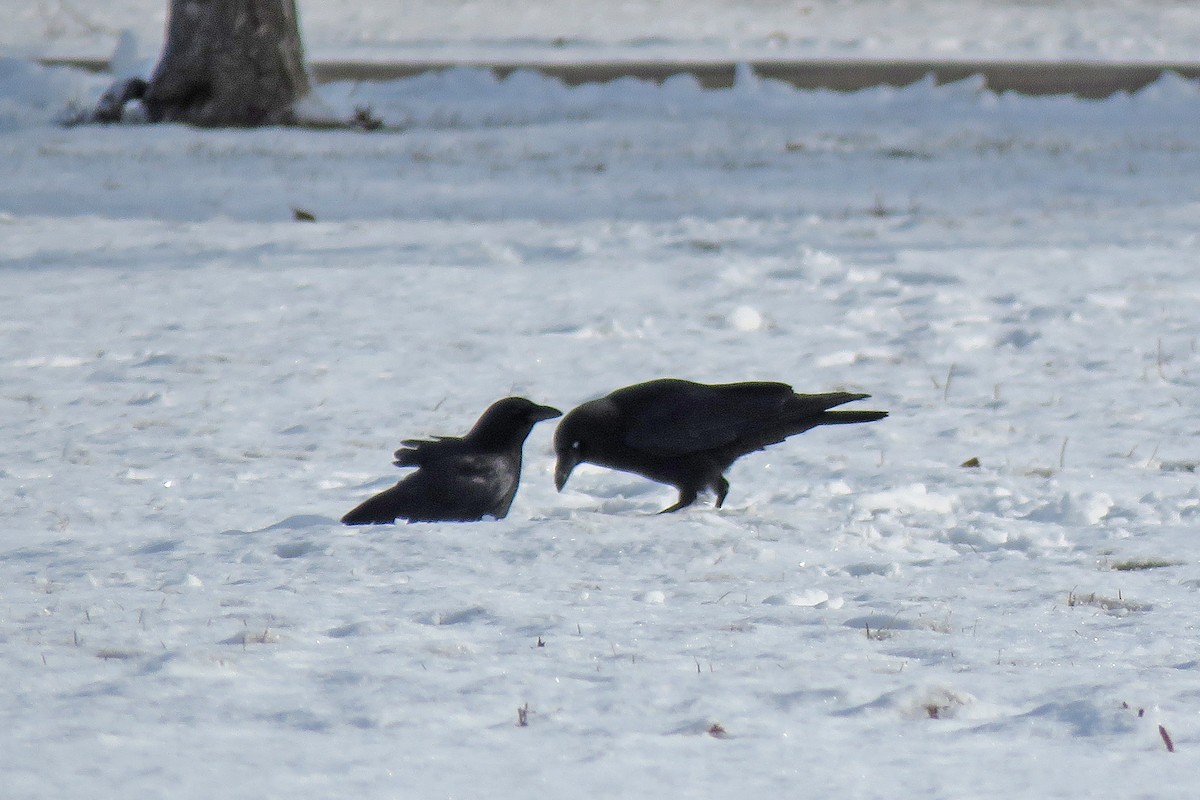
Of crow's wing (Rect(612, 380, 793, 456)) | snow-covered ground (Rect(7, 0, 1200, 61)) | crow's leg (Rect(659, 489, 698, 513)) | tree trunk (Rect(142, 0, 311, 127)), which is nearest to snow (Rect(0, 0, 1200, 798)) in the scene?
crow's leg (Rect(659, 489, 698, 513))

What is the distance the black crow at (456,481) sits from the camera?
390cm

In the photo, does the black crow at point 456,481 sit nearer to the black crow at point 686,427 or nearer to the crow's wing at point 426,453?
the crow's wing at point 426,453

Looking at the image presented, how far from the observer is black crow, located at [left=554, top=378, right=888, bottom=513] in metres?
4.16

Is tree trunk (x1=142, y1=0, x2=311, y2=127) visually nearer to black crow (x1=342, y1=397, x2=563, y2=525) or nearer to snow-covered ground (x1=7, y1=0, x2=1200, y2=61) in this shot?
snow-covered ground (x1=7, y1=0, x2=1200, y2=61)

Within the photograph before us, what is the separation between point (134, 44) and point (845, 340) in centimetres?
1351

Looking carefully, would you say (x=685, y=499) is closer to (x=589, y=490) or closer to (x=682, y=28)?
(x=589, y=490)

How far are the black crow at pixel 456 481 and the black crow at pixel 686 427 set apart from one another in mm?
169

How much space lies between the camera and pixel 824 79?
1792 cm

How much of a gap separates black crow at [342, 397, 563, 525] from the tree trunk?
916 centimetres

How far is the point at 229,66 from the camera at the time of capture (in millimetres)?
12648

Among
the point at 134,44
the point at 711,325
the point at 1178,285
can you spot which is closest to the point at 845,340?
the point at 711,325

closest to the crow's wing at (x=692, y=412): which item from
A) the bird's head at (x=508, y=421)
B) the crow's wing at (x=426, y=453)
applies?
the bird's head at (x=508, y=421)

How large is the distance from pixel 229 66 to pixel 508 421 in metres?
9.36

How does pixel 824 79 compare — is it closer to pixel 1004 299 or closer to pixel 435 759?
pixel 1004 299
